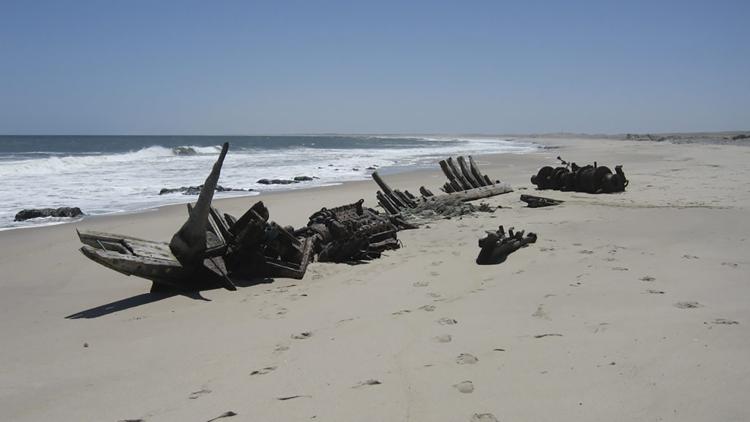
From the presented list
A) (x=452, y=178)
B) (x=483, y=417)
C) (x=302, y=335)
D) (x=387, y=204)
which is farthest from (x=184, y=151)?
(x=483, y=417)

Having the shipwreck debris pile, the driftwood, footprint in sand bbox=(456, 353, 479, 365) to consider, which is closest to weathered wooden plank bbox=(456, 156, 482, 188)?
the shipwreck debris pile

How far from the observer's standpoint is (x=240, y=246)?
618cm

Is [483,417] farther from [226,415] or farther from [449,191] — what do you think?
[449,191]

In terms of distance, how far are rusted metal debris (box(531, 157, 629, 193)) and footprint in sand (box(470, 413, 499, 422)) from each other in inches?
423

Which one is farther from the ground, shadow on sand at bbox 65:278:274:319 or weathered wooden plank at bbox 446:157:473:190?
weathered wooden plank at bbox 446:157:473:190

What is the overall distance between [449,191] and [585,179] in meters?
3.52

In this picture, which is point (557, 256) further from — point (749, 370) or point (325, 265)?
point (749, 370)

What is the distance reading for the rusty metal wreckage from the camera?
561 cm

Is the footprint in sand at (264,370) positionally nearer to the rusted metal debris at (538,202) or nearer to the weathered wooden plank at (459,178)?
the rusted metal debris at (538,202)

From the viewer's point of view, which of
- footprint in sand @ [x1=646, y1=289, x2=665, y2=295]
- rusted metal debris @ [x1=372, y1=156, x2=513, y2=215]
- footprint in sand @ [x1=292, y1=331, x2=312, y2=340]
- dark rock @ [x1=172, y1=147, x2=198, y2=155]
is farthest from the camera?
dark rock @ [x1=172, y1=147, x2=198, y2=155]

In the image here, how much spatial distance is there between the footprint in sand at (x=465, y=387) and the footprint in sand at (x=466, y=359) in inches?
11.6

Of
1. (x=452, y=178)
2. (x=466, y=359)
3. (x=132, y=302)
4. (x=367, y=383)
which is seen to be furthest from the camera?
(x=452, y=178)

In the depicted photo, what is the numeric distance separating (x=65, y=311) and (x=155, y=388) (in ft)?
8.59

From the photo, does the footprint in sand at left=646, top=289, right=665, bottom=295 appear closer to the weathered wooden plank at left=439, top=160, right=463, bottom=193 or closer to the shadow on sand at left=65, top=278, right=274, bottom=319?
the shadow on sand at left=65, top=278, right=274, bottom=319
